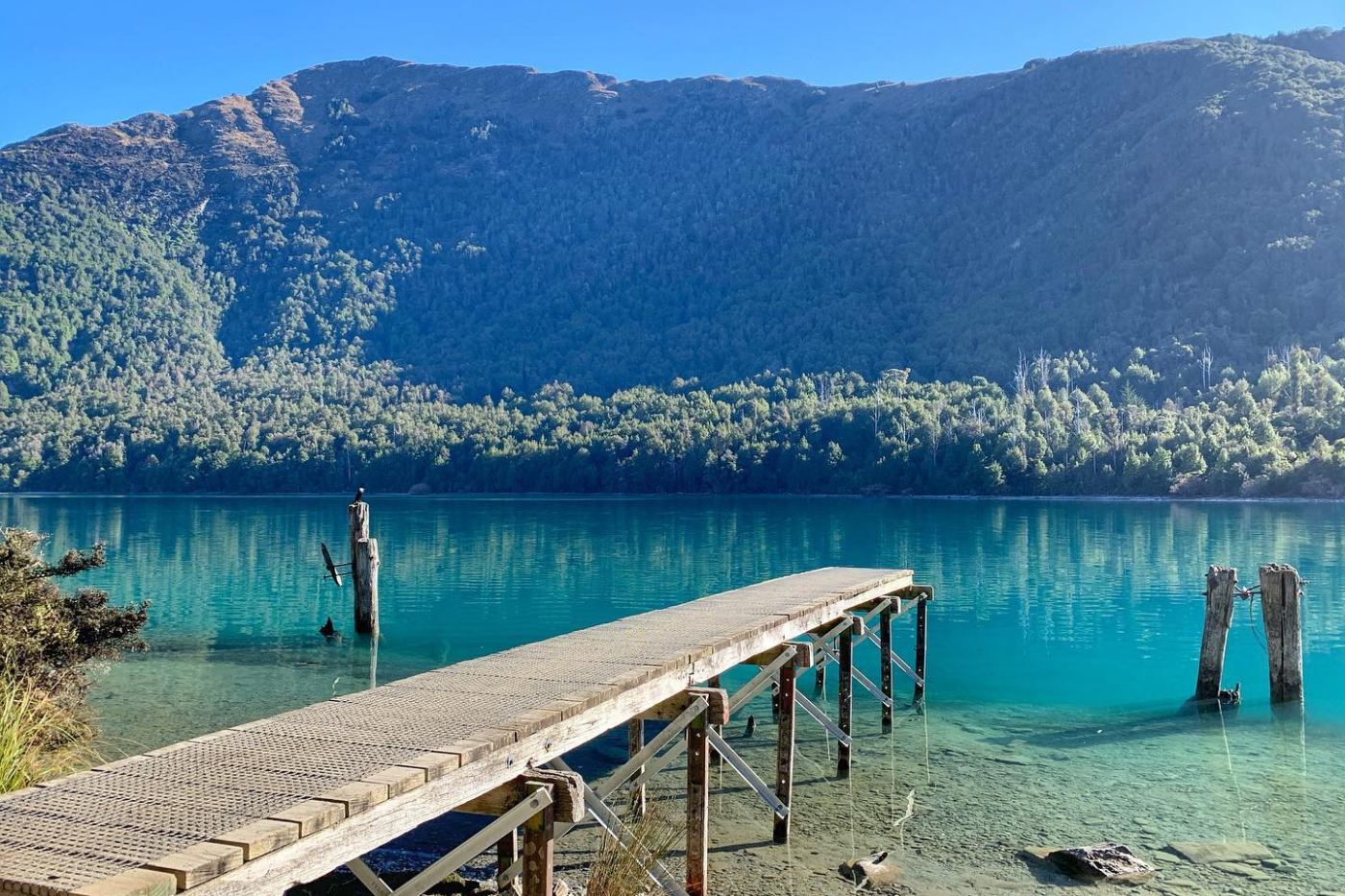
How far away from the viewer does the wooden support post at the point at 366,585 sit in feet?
83.8

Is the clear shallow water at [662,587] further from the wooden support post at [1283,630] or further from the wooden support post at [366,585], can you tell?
the wooden support post at [366,585]

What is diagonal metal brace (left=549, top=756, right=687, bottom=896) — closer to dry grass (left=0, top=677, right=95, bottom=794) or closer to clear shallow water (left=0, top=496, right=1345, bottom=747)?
dry grass (left=0, top=677, right=95, bottom=794)

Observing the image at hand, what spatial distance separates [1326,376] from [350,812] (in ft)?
429

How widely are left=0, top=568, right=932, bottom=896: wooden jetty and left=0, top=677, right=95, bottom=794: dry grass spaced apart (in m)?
2.87

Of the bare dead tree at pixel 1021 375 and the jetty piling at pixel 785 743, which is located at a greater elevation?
the bare dead tree at pixel 1021 375

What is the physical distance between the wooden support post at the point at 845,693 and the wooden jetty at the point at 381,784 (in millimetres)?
3090

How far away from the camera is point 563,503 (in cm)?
10962

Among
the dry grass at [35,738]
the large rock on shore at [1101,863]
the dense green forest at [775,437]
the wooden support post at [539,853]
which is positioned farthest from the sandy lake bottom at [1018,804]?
the dense green forest at [775,437]

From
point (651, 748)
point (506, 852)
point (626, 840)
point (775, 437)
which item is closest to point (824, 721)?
point (626, 840)

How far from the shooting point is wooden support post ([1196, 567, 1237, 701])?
18984 millimetres

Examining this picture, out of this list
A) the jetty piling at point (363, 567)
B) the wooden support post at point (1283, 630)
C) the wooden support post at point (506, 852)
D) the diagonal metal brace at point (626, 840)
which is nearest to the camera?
the diagonal metal brace at point (626, 840)

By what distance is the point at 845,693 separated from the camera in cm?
1566

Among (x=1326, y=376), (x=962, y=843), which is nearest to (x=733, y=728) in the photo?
(x=962, y=843)

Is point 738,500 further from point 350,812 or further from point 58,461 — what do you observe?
point 350,812
